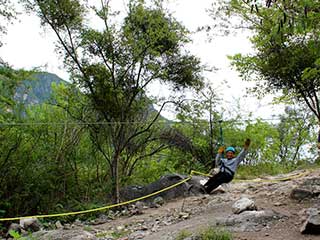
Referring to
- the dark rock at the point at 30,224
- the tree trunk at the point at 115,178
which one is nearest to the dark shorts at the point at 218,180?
the tree trunk at the point at 115,178

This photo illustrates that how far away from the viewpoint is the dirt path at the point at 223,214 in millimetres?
5215

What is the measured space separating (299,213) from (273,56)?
4.86 m

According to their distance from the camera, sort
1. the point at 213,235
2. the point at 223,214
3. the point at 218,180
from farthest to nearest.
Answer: the point at 218,180, the point at 223,214, the point at 213,235

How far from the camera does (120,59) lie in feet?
28.6

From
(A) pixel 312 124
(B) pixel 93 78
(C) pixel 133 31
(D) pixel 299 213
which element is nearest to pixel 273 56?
(C) pixel 133 31

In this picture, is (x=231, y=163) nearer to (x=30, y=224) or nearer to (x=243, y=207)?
(x=243, y=207)

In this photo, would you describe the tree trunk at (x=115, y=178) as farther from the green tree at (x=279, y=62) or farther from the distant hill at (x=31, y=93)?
the green tree at (x=279, y=62)

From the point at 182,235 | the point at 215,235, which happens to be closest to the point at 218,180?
the point at 182,235

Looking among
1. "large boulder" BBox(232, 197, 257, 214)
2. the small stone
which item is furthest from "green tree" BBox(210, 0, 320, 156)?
the small stone

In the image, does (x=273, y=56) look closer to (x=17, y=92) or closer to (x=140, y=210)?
(x=140, y=210)

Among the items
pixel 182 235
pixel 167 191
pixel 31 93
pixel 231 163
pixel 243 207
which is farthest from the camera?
pixel 31 93

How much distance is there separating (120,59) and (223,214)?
13.4ft

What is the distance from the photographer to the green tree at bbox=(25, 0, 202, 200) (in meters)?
8.57

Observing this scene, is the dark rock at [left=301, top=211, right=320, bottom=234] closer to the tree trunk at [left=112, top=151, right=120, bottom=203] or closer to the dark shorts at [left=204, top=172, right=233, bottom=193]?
the dark shorts at [left=204, top=172, right=233, bottom=193]
